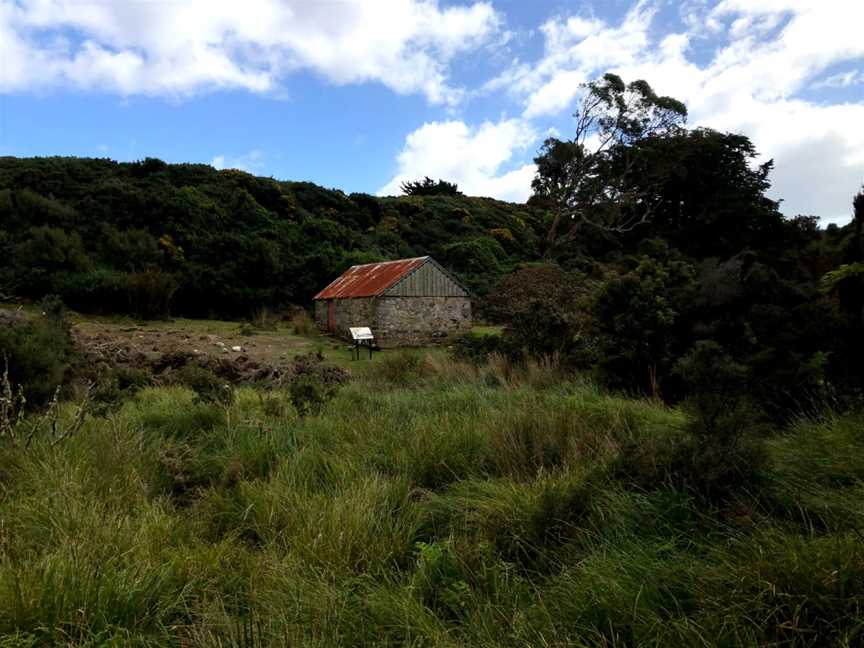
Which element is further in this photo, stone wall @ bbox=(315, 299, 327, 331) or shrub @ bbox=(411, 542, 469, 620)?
stone wall @ bbox=(315, 299, 327, 331)

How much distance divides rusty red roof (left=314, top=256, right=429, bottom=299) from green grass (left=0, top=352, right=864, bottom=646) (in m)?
18.1

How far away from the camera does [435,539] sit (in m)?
3.34

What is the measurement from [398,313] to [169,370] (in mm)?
11606

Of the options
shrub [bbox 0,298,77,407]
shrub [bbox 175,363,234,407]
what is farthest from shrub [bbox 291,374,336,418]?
shrub [bbox 0,298,77,407]

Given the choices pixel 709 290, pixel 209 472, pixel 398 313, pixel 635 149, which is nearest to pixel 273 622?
pixel 209 472

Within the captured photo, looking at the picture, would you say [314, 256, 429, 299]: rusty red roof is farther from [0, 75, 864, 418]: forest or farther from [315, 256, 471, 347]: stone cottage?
[0, 75, 864, 418]: forest

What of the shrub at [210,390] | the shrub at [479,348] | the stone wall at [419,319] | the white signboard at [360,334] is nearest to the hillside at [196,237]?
the stone wall at [419,319]

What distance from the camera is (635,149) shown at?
38.4 meters

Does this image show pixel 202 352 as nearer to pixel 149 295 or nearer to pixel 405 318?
pixel 405 318

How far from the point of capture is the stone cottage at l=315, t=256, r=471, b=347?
2266 centimetres

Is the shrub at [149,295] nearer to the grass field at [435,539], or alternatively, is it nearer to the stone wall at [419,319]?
the stone wall at [419,319]

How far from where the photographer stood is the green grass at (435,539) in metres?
2.27

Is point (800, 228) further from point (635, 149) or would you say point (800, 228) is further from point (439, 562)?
point (439, 562)

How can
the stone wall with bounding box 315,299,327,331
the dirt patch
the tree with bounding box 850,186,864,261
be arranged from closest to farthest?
the tree with bounding box 850,186,864,261 → the dirt patch → the stone wall with bounding box 315,299,327,331
